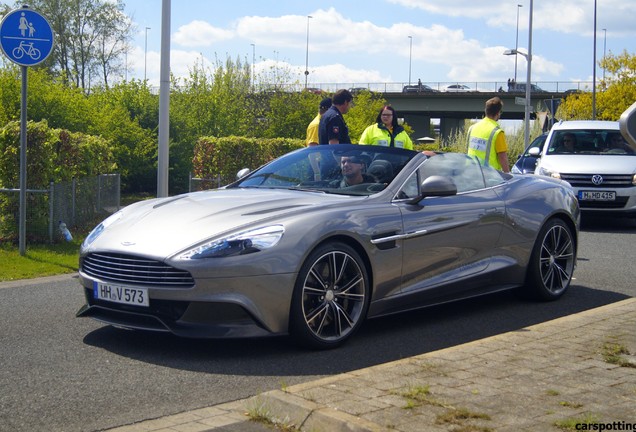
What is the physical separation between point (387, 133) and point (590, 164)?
20.3 ft

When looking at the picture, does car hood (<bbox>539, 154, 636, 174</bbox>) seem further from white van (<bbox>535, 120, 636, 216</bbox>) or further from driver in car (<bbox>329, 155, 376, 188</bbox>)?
driver in car (<bbox>329, 155, 376, 188</bbox>)

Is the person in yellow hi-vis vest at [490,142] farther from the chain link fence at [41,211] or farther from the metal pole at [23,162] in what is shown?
the chain link fence at [41,211]

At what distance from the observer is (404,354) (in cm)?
633

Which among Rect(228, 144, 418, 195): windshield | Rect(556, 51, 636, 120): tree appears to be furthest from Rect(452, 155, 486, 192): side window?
Rect(556, 51, 636, 120): tree

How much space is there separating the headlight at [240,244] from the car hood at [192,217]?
0.24ft

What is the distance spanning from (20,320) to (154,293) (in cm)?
195

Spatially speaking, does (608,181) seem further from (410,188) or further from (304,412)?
(304,412)

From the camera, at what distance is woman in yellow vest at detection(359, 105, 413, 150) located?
11.3 m

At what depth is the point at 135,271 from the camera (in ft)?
19.8

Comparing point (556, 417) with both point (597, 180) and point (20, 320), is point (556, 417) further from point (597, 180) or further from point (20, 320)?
point (597, 180)

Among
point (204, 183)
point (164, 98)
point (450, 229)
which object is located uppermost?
point (164, 98)

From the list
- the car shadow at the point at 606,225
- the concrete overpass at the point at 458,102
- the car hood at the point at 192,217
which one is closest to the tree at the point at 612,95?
the concrete overpass at the point at 458,102

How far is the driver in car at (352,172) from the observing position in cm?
723

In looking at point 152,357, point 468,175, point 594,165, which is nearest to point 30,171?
point 468,175
